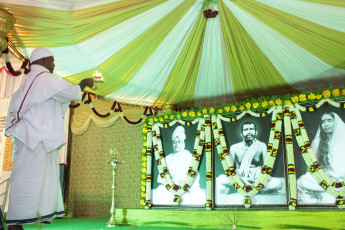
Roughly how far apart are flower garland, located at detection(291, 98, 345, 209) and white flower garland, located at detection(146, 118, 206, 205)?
1.90 metres

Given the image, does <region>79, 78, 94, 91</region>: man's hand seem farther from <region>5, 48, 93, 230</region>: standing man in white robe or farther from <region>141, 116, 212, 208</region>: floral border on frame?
<region>141, 116, 212, 208</region>: floral border on frame

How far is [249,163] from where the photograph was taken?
262 inches

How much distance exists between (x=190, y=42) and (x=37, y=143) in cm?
347

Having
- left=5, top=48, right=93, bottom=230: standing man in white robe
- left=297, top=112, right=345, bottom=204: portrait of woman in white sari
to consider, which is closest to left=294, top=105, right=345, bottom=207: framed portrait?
left=297, top=112, right=345, bottom=204: portrait of woman in white sari

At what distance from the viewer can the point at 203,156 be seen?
24.0 feet

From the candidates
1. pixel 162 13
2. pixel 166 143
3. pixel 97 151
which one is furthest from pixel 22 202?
pixel 97 151

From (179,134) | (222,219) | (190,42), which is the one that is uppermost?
(190,42)

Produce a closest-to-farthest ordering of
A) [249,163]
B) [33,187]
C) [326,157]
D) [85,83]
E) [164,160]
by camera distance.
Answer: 1. [33,187]
2. [85,83]
3. [326,157]
4. [249,163]
5. [164,160]

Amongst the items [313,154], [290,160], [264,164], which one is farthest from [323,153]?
[264,164]

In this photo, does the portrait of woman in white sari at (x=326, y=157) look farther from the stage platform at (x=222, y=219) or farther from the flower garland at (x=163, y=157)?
the flower garland at (x=163, y=157)

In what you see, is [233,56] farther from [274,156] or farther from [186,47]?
[274,156]

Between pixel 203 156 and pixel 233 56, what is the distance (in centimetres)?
237

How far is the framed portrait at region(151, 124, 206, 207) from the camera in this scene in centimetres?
720

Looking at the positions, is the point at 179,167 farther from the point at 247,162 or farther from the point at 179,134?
the point at 247,162
